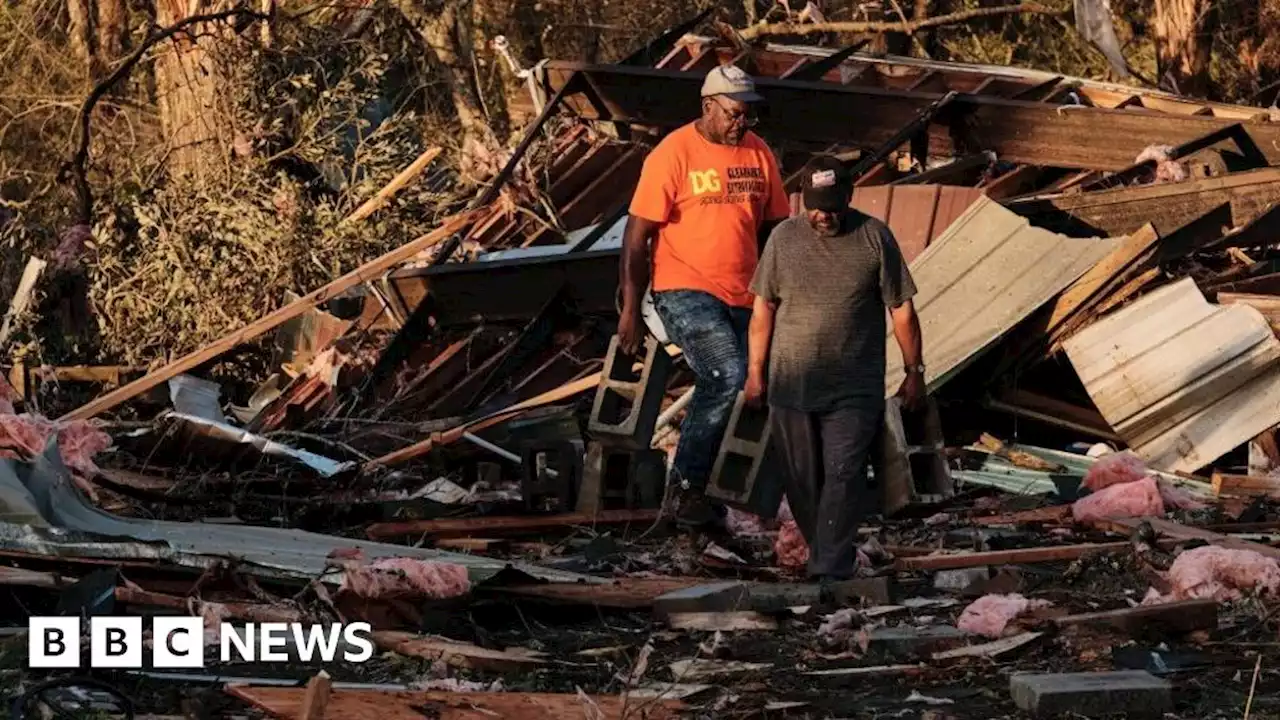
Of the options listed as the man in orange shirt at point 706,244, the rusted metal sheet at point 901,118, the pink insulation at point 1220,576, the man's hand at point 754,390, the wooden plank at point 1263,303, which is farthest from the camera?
the rusted metal sheet at point 901,118

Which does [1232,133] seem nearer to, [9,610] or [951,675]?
[951,675]

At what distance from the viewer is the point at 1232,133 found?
14.1 m

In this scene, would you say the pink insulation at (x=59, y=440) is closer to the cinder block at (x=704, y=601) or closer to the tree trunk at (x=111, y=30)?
the cinder block at (x=704, y=601)

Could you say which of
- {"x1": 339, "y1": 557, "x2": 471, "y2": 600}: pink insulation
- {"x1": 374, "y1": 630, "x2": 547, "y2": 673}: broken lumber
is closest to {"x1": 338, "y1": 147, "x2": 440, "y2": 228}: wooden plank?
{"x1": 339, "y1": 557, "x2": 471, "y2": 600}: pink insulation

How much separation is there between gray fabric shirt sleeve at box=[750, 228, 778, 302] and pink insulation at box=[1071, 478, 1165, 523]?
2.56 m

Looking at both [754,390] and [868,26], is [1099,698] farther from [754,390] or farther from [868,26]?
[868,26]

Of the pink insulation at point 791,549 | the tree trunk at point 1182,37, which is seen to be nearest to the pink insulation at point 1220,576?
the pink insulation at point 791,549

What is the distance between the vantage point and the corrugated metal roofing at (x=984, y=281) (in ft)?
A: 41.0

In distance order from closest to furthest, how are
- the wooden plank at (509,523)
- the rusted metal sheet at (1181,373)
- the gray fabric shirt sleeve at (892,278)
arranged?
the gray fabric shirt sleeve at (892,278) < the wooden plank at (509,523) < the rusted metal sheet at (1181,373)

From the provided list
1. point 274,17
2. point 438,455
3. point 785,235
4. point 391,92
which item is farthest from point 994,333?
point 391,92

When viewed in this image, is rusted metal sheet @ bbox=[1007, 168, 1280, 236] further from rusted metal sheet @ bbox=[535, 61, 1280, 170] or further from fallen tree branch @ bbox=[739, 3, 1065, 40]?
fallen tree branch @ bbox=[739, 3, 1065, 40]

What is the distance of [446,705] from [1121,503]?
5227 mm

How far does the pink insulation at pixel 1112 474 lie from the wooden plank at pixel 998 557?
6.44ft

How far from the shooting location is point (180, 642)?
22.4 feet
